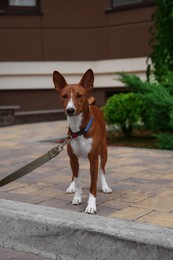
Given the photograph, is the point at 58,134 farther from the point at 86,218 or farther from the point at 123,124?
the point at 86,218

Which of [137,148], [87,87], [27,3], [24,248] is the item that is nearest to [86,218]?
[24,248]

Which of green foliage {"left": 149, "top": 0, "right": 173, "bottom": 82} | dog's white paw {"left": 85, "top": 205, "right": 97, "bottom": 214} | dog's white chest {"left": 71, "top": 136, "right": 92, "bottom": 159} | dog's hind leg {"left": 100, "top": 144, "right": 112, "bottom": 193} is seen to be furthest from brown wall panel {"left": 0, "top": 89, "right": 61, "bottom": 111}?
dog's white paw {"left": 85, "top": 205, "right": 97, "bottom": 214}

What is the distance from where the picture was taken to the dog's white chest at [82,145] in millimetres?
Result: 4145

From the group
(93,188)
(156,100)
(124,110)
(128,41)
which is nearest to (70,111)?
(93,188)

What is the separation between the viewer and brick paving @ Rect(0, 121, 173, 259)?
4.23 m

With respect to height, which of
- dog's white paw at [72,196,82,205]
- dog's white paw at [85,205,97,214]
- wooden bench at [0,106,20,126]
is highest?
dog's white paw at [85,205,97,214]

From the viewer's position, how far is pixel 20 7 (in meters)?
13.1

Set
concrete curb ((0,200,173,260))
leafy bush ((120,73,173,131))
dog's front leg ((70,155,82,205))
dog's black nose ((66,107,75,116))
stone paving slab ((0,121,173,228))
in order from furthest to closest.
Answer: leafy bush ((120,73,173,131)) → dog's front leg ((70,155,82,205)) → stone paving slab ((0,121,173,228)) → dog's black nose ((66,107,75,116)) → concrete curb ((0,200,173,260))

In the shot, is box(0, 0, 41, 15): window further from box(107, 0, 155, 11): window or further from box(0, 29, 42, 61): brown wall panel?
box(107, 0, 155, 11): window

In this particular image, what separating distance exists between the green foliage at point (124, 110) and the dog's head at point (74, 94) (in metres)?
4.71

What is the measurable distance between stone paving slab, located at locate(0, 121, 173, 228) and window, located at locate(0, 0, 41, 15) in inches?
233

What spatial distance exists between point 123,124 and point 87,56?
205 inches

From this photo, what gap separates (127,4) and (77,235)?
10.2 metres

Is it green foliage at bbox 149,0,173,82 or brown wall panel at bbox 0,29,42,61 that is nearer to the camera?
green foliage at bbox 149,0,173,82
